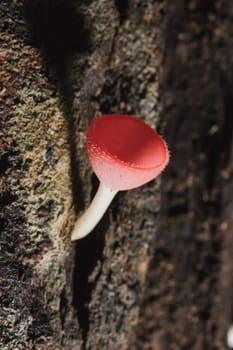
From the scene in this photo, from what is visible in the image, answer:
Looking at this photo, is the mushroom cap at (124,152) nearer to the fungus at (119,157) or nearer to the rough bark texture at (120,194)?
the fungus at (119,157)

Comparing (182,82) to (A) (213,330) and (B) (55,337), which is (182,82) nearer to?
(A) (213,330)

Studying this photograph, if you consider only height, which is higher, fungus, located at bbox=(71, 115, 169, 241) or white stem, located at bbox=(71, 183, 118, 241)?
fungus, located at bbox=(71, 115, 169, 241)

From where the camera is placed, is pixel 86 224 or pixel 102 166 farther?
pixel 86 224

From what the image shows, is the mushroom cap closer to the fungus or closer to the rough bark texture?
the fungus

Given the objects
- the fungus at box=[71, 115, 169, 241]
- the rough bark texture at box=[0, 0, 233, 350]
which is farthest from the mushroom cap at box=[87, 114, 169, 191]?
the rough bark texture at box=[0, 0, 233, 350]

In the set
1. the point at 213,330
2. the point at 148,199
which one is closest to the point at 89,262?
the point at 148,199

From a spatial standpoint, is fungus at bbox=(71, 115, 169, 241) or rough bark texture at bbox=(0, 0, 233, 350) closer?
fungus at bbox=(71, 115, 169, 241)

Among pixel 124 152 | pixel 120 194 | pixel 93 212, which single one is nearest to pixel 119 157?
pixel 124 152
